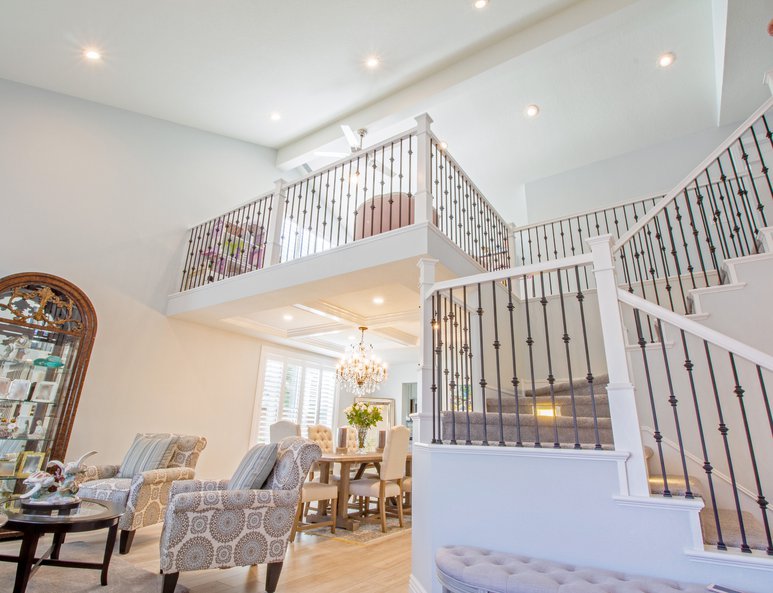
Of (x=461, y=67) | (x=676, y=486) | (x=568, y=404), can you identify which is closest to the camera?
(x=676, y=486)

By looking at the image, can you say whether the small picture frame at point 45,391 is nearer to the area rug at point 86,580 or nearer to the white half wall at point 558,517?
the area rug at point 86,580

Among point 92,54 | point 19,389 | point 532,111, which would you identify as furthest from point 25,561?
point 532,111

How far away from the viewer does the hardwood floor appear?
9.73 ft

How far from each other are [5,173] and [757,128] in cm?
910

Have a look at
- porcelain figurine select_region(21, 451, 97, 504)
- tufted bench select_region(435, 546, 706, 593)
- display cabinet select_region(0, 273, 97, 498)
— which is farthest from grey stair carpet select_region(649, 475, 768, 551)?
display cabinet select_region(0, 273, 97, 498)

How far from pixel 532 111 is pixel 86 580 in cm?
695

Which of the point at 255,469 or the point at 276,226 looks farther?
the point at 276,226

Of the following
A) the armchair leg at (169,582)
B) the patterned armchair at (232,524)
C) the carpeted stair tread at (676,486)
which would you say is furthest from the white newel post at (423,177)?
the armchair leg at (169,582)

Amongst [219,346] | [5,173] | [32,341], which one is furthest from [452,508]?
[5,173]

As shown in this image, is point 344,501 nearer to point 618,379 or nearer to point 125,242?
point 618,379

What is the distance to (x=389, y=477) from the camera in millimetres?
4836

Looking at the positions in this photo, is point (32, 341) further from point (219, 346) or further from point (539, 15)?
point (539, 15)

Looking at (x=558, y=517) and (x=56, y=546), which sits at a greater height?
(x=558, y=517)

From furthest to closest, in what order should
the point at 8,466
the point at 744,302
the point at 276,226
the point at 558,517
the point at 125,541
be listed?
the point at 276,226 < the point at 8,466 < the point at 125,541 < the point at 744,302 < the point at 558,517
